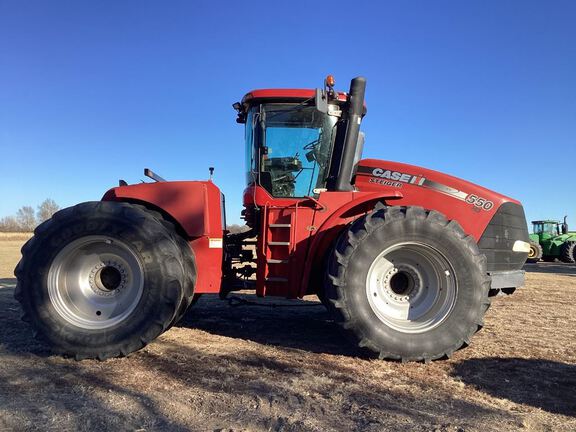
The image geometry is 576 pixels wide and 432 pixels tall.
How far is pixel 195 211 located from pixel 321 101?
5.66 feet

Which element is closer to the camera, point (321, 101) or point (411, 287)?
point (411, 287)

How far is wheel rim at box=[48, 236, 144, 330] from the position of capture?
427cm

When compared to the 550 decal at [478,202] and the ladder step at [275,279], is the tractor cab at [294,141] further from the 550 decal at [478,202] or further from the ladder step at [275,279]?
the 550 decal at [478,202]

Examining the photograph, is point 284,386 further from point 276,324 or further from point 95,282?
point 276,324

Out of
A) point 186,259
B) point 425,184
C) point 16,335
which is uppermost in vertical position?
point 425,184

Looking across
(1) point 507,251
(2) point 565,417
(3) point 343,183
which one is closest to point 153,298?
(3) point 343,183

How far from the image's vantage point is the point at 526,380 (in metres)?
3.68

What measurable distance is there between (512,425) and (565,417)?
1.48 feet

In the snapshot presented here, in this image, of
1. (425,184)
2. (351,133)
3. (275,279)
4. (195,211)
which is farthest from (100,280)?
(425,184)

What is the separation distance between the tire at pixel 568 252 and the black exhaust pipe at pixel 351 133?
2347 centimetres

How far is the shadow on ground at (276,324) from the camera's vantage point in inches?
189

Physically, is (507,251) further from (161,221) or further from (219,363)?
(161,221)

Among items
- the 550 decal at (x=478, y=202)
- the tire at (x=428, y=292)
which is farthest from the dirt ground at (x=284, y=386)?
the 550 decal at (x=478, y=202)

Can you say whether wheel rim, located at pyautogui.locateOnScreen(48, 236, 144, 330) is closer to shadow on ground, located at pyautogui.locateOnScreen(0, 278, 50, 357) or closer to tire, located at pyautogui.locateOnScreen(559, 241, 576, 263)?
shadow on ground, located at pyautogui.locateOnScreen(0, 278, 50, 357)
